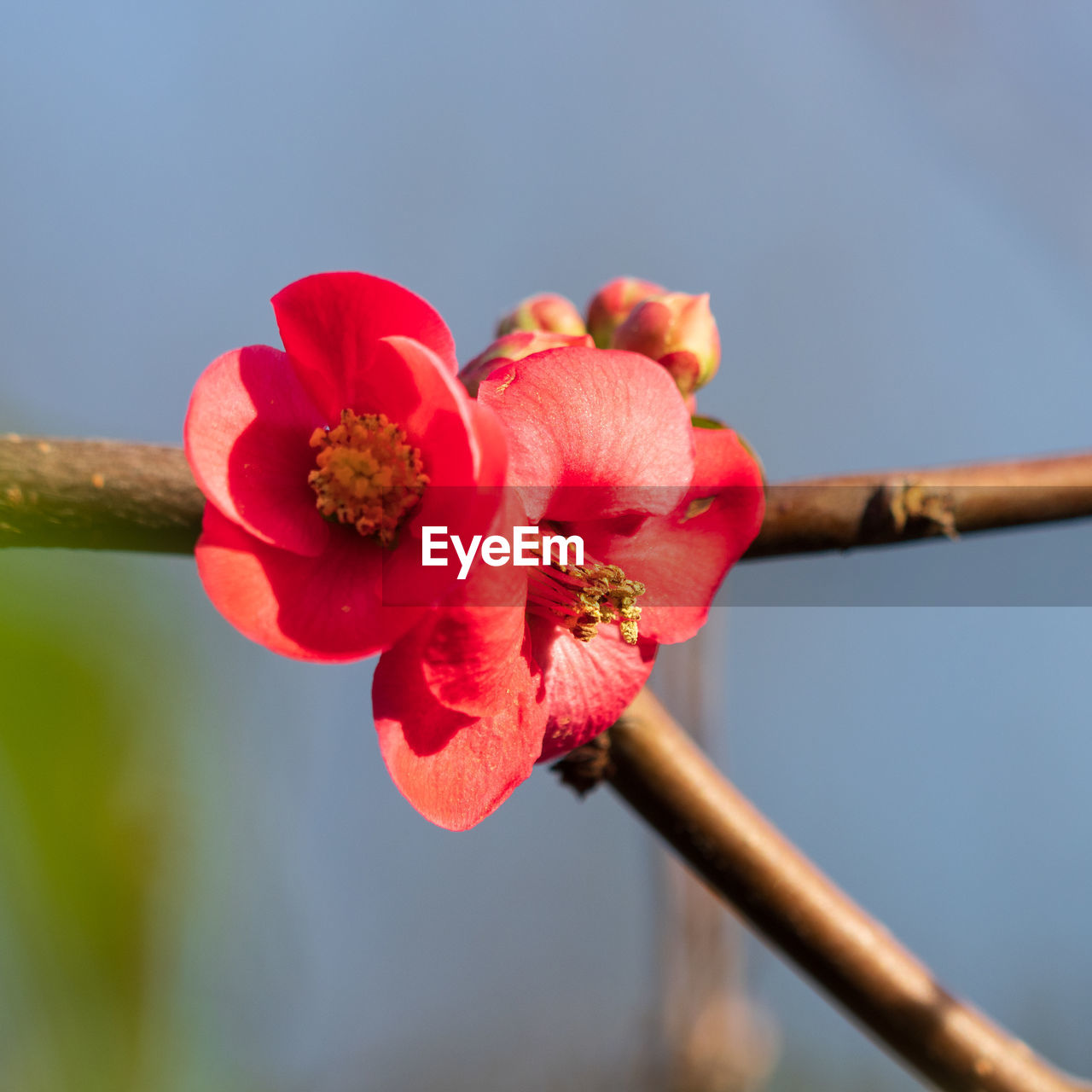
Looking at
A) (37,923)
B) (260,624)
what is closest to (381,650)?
(260,624)

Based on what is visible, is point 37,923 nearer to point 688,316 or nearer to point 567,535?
point 567,535

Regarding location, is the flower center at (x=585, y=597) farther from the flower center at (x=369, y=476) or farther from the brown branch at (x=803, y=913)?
the brown branch at (x=803, y=913)

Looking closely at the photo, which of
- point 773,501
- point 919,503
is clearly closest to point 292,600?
point 773,501

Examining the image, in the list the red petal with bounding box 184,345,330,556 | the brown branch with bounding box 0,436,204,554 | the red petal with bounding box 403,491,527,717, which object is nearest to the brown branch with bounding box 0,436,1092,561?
the brown branch with bounding box 0,436,204,554

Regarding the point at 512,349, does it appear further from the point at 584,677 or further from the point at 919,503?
the point at 919,503

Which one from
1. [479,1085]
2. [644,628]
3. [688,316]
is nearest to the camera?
[644,628]

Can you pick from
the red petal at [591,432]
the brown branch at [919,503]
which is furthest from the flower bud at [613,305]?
the red petal at [591,432]
